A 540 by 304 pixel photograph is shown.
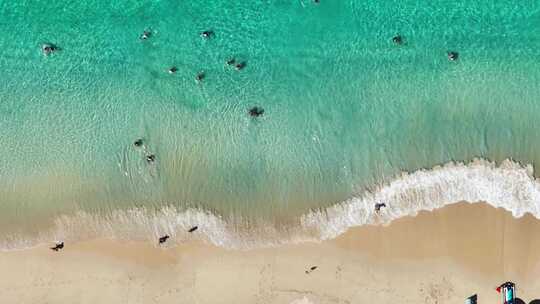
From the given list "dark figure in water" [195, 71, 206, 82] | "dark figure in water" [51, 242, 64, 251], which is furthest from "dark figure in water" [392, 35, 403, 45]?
"dark figure in water" [51, 242, 64, 251]

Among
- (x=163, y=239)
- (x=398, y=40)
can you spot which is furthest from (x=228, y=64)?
(x=163, y=239)

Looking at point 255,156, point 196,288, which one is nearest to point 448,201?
point 255,156

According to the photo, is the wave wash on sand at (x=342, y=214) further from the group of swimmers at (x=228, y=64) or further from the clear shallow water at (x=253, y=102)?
the group of swimmers at (x=228, y=64)

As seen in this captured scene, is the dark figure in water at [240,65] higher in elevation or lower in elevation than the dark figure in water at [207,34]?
lower

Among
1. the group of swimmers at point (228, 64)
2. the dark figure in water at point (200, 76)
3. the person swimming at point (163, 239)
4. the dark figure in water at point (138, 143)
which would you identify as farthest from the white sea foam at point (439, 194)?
the dark figure in water at point (138, 143)

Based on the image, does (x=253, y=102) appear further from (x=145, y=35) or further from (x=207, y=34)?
(x=145, y=35)
